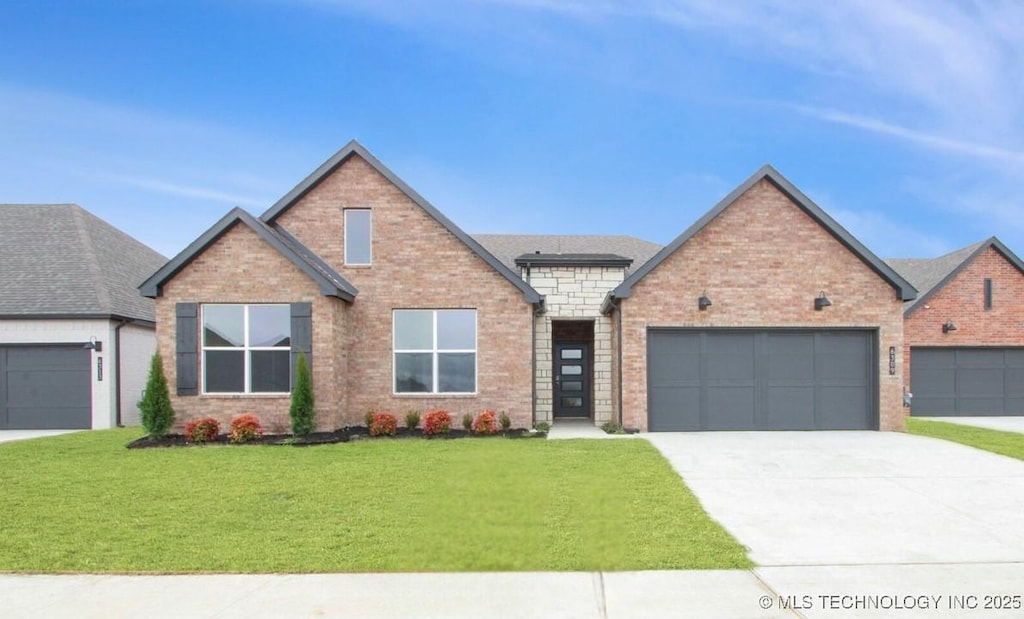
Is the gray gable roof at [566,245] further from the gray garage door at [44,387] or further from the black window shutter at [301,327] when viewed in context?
the gray garage door at [44,387]

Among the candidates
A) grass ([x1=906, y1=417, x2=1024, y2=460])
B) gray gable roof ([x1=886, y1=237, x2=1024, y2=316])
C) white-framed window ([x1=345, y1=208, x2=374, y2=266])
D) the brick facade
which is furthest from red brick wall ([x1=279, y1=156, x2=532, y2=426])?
gray gable roof ([x1=886, y1=237, x2=1024, y2=316])

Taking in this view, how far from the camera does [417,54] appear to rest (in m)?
18.7

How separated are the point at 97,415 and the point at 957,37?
73.1 ft

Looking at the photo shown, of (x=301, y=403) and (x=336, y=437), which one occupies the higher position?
(x=301, y=403)

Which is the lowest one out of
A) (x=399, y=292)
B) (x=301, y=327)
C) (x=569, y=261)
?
(x=301, y=327)

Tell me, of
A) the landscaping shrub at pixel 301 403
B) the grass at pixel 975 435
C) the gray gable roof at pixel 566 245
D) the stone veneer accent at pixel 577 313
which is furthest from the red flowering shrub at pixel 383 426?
the grass at pixel 975 435

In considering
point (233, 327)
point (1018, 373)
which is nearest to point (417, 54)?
point (233, 327)

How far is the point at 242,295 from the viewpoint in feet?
40.5

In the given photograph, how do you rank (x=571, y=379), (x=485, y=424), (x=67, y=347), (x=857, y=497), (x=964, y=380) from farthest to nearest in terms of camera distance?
1. (x=964, y=380)
2. (x=571, y=379)
3. (x=67, y=347)
4. (x=485, y=424)
5. (x=857, y=497)

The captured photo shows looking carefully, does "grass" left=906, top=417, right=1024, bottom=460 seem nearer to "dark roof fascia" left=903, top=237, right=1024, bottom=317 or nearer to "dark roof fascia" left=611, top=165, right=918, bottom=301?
"dark roof fascia" left=611, top=165, right=918, bottom=301

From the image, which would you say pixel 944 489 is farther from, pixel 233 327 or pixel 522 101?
pixel 522 101

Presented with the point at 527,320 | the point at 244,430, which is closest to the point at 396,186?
the point at 527,320

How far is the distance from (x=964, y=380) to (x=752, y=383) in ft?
30.6

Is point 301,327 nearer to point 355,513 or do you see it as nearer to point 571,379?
point 355,513
